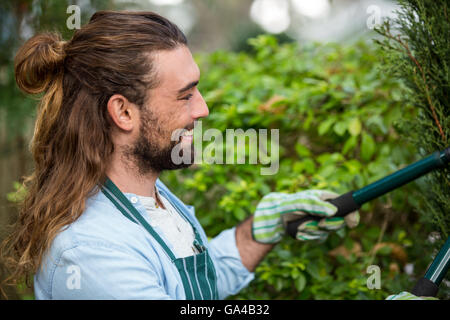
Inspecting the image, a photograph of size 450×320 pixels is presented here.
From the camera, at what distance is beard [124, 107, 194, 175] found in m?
1.62

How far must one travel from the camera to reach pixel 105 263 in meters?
1.35

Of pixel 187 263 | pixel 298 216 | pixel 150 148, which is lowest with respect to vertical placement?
pixel 187 263

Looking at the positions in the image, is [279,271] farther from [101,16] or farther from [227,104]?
[101,16]

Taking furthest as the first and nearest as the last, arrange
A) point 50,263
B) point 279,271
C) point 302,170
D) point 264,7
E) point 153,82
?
1. point 264,7
2. point 302,170
3. point 279,271
4. point 153,82
5. point 50,263

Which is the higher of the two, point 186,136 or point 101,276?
point 186,136

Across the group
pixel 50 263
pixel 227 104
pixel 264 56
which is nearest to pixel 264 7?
pixel 264 56

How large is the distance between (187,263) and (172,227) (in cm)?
17

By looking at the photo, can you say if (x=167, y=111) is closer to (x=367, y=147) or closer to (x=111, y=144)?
(x=111, y=144)

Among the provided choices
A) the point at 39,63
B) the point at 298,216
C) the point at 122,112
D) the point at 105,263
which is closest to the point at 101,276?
the point at 105,263

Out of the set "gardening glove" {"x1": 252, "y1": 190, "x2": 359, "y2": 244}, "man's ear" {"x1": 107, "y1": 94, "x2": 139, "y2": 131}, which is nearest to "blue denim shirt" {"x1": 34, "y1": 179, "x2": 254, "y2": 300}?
"man's ear" {"x1": 107, "y1": 94, "x2": 139, "y2": 131}

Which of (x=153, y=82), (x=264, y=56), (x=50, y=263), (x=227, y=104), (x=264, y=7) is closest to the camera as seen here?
(x=50, y=263)

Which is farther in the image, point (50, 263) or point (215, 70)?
point (215, 70)

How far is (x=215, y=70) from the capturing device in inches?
136

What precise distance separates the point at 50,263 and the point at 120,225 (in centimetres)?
24
